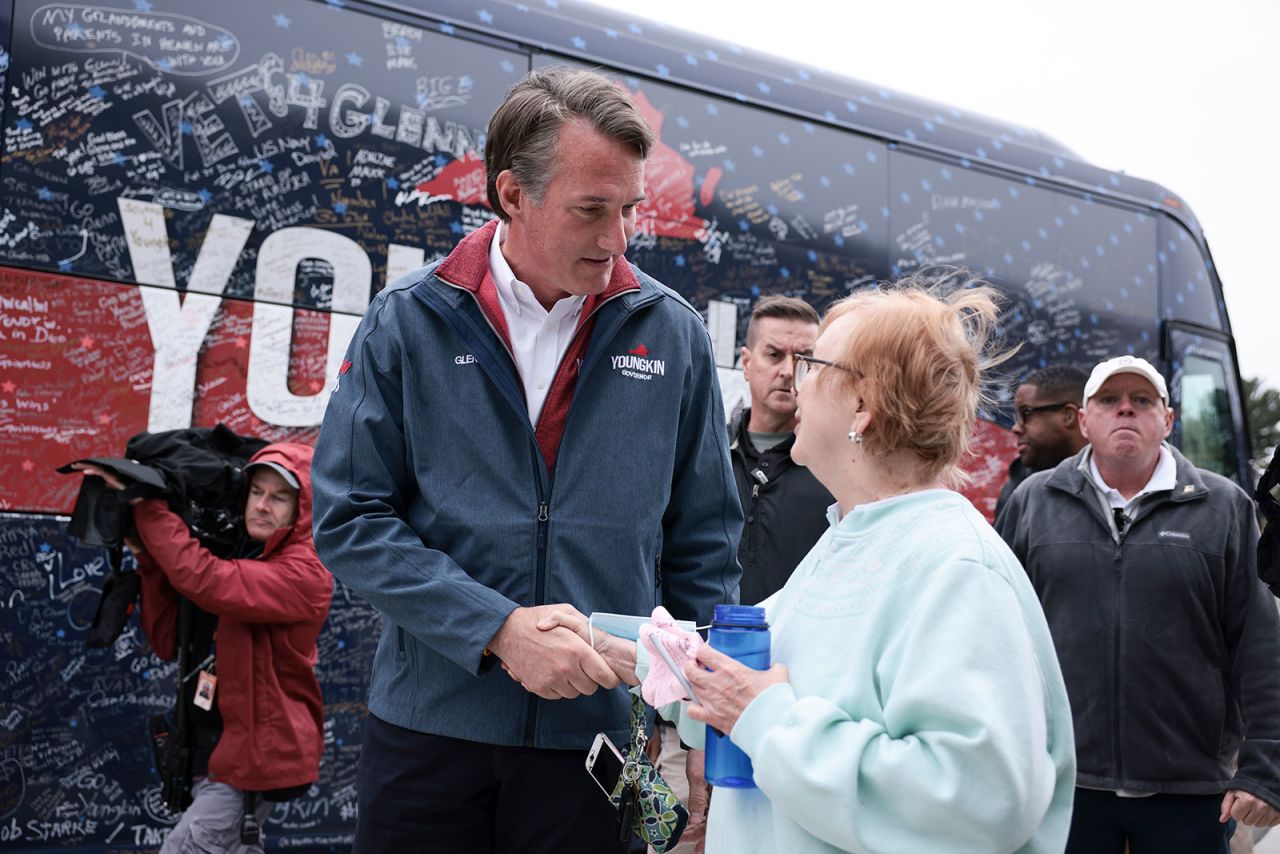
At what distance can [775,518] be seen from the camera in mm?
4004

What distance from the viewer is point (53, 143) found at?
3.89 metres

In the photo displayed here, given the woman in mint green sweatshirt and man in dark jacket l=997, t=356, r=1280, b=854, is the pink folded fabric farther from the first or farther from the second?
man in dark jacket l=997, t=356, r=1280, b=854

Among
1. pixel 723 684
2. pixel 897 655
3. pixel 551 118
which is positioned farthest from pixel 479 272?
pixel 897 655

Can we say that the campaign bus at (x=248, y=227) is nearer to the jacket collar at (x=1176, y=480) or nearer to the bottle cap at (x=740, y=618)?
the jacket collar at (x=1176, y=480)

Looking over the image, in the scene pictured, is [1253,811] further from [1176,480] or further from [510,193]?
[510,193]

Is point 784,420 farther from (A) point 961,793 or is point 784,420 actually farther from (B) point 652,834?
(A) point 961,793

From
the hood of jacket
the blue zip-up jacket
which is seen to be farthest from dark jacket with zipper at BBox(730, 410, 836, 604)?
the blue zip-up jacket

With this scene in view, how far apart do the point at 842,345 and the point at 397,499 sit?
3.05ft

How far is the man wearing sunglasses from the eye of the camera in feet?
17.8

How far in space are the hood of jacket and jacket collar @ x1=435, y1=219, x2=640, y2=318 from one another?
188 centimetres

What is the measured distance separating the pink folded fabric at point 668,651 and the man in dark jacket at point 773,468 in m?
2.04

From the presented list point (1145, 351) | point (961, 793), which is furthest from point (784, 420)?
point (1145, 351)

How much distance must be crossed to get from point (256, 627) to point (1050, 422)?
362 cm

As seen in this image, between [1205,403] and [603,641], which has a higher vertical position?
[1205,403]
